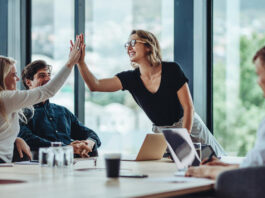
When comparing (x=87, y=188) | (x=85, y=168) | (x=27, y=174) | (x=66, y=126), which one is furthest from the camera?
(x=66, y=126)

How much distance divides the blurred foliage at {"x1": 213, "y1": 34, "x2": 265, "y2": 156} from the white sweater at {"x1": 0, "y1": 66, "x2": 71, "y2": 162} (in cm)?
189

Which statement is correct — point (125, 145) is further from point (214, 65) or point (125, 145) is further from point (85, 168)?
point (85, 168)

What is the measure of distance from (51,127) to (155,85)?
896 millimetres

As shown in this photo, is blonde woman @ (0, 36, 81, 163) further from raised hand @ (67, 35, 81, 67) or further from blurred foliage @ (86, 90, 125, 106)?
blurred foliage @ (86, 90, 125, 106)

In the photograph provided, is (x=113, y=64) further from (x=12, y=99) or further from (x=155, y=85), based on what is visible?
(x=12, y=99)

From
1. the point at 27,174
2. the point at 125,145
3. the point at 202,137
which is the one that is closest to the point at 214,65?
the point at 202,137

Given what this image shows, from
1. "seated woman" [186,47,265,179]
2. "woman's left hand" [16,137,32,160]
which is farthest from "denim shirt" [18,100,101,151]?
"seated woman" [186,47,265,179]

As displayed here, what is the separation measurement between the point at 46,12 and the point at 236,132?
2.55 meters

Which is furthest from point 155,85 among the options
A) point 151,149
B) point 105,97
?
point 105,97

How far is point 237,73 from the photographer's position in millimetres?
4594

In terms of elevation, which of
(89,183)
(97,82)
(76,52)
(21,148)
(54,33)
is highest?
(54,33)

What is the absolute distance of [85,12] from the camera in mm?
5340

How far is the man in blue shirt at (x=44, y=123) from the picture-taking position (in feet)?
12.5

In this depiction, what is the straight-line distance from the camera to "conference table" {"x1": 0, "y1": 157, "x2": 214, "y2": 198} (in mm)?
1770
